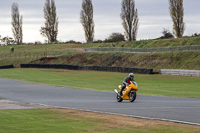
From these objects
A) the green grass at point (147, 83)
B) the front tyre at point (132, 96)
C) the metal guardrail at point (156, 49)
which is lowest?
the green grass at point (147, 83)

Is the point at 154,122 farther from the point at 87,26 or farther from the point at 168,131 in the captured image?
the point at 87,26

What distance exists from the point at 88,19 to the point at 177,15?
102ft

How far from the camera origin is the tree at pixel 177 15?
73.5 meters

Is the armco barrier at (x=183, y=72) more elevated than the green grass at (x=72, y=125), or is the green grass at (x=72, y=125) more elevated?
the green grass at (x=72, y=125)

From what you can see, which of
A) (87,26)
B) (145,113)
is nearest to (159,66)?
(87,26)

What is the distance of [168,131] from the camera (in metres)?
10.4

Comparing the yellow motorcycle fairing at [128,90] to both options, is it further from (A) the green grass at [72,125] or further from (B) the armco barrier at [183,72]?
(B) the armco barrier at [183,72]

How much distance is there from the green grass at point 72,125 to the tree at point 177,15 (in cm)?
6226

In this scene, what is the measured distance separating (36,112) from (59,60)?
228 feet

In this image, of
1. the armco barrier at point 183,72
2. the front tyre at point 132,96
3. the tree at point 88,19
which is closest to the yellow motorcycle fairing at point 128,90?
the front tyre at point 132,96

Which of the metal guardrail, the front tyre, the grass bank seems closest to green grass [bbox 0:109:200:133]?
the front tyre

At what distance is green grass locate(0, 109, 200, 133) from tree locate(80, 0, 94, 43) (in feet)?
279

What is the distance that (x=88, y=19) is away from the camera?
99312mm

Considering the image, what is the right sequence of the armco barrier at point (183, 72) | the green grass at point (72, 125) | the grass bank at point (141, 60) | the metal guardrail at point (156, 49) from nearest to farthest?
1. the green grass at point (72, 125)
2. the armco barrier at point (183, 72)
3. the grass bank at point (141, 60)
4. the metal guardrail at point (156, 49)
